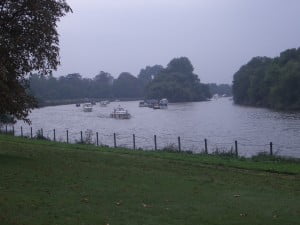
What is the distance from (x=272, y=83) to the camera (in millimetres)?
119188

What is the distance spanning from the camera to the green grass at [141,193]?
10.0 meters

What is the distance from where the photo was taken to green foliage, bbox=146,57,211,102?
174 m

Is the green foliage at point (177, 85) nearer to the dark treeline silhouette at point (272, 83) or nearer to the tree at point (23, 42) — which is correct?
the dark treeline silhouette at point (272, 83)

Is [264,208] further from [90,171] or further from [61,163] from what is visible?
[61,163]

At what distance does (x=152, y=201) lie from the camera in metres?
12.1

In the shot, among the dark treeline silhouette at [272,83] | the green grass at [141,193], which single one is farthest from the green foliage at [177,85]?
the green grass at [141,193]

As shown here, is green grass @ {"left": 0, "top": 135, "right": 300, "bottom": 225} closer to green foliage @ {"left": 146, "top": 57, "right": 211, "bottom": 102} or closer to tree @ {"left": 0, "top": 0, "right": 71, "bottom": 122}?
tree @ {"left": 0, "top": 0, "right": 71, "bottom": 122}

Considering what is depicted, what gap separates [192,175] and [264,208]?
6731mm

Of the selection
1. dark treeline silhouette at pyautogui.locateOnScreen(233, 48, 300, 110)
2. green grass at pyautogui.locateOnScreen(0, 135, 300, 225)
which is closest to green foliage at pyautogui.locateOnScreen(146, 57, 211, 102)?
dark treeline silhouette at pyautogui.locateOnScreen(233, 48, 300, 110)

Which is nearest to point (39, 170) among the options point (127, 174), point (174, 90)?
point (127, 174)

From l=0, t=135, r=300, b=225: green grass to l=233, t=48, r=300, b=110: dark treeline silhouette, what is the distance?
Answer: 8524 cm

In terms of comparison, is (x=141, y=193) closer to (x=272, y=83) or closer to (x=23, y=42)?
(x=23, y=42)

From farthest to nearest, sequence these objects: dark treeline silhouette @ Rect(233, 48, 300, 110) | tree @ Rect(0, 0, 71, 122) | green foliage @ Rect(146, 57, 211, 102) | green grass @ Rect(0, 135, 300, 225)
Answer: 1. green foliage @ Rect(146, 57, 211, 102)
2. dark treeline silhouette @ Rect(233, 48, 300, 110)
3. tree @ Rect(0, 0, 71, 122)
4. green grass @ Rect(0, 135, 300, 225)

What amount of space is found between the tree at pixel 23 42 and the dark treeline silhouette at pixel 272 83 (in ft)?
283
